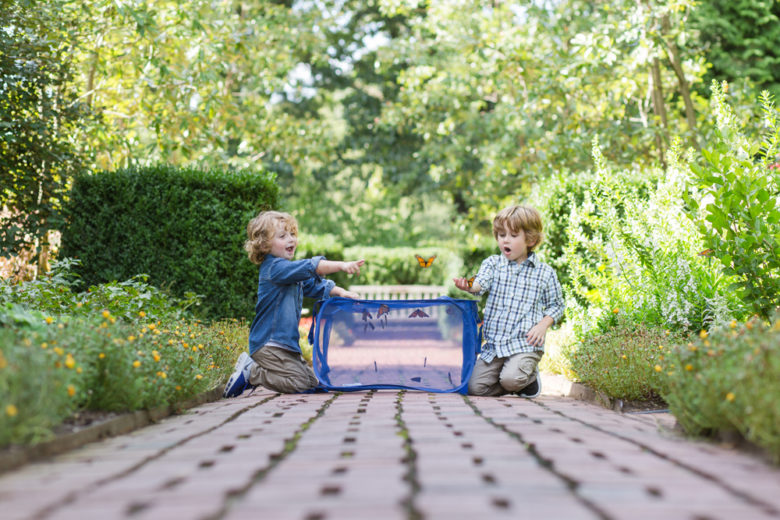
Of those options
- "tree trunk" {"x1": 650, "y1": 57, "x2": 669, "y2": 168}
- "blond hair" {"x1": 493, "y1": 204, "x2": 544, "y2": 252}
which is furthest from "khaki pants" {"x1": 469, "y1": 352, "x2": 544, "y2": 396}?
"tree trunk" {"x1": 650, "y1": 57, "x2": 669, "y2": 168}

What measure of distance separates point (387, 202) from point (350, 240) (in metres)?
2.59

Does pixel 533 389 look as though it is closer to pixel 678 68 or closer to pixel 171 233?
pixel 171 233

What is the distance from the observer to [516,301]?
533 cm

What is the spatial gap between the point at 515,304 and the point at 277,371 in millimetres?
1798

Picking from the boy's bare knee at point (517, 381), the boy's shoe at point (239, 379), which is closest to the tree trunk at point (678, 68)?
the boy's bare knee at point (517, 381)

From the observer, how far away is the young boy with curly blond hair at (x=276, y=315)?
525cm

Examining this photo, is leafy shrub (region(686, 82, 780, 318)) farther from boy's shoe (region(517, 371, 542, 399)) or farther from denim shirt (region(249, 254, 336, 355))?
denim shirt (region(249, 254, 336, 355))

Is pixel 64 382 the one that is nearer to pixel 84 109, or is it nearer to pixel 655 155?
pixel 84 109

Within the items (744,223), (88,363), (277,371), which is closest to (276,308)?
(277,371)

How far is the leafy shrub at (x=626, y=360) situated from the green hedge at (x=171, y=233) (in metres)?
3.78

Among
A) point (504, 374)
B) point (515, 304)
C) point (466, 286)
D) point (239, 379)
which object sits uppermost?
point (466, 286)

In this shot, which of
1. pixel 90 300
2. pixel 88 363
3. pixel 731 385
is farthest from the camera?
pixel 90 300

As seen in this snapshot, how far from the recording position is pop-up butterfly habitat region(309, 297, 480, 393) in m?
5.30

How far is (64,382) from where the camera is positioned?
2.85m
